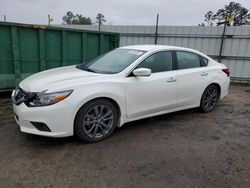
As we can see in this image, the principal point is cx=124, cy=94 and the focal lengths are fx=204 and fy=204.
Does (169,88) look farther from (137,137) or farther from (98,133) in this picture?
(98,133)

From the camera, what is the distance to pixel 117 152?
2912mm

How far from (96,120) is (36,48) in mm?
3282

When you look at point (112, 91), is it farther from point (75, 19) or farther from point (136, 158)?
point (75, 19)

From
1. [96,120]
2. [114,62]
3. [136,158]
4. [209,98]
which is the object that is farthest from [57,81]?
[209,98]

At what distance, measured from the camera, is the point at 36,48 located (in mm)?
5285

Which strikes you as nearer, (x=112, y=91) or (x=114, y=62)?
(x=112, y=91)

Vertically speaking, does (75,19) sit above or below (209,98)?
above

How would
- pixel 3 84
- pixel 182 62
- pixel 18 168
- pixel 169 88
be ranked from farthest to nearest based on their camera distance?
pixel 3 84 < pixel 182 62 < pixel 169 88 < pixel 18 168

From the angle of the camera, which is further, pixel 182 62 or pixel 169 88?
pixel 182 62

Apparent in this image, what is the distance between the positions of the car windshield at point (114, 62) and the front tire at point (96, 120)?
24.9 inches

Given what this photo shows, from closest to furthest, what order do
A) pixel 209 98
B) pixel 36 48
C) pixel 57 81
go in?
pixel 57 81, pixel 209 98, pixel 36 48

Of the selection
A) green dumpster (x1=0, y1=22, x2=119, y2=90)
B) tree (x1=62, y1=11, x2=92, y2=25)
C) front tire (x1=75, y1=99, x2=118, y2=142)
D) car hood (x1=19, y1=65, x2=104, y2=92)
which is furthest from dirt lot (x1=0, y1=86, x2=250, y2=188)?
tree (x1=62, y1=11, x2=92, y2=25)

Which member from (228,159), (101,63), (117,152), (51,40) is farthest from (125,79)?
(51,40)

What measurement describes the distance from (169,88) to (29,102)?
2.36 metres
